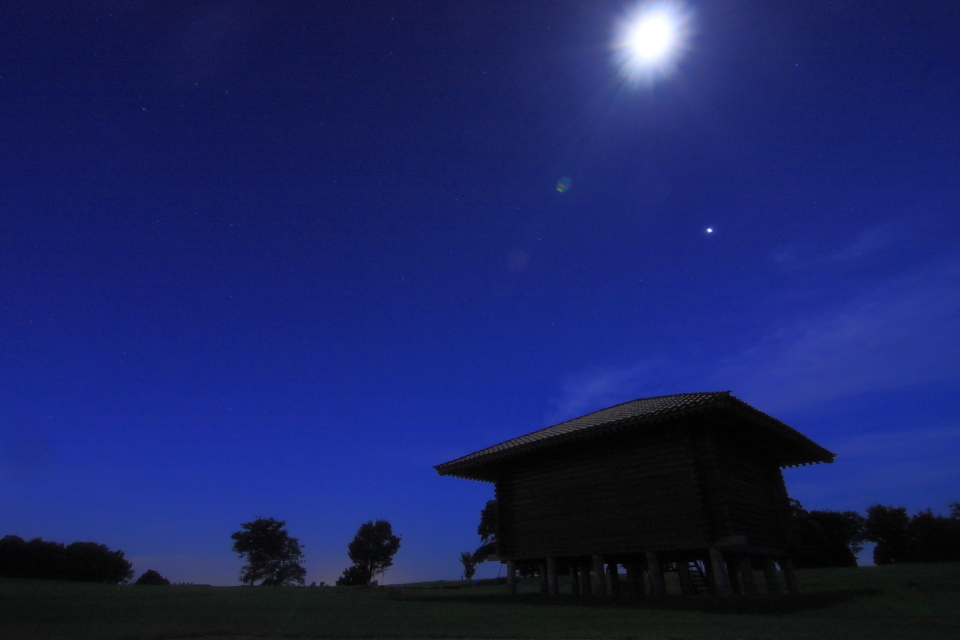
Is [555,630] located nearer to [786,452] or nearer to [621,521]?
[621,521]

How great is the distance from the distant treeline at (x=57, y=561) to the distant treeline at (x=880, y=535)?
251 feet

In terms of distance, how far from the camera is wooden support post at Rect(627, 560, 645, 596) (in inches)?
768

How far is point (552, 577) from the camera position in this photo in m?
19.1

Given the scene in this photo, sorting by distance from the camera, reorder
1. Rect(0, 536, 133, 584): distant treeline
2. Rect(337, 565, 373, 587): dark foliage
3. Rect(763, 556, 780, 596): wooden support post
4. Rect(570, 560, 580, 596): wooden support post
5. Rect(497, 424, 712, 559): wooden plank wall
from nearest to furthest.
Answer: Rect(497, 424, 712, 559): wooden plank wall, Rect(763, 556, 780, 596): wooden support post, Rect(570, 560, 580, 596): wooden support post, Rect(0, 536, 133, 584): distant treeline, Rect(337, 565, 373, 587): dark foliage

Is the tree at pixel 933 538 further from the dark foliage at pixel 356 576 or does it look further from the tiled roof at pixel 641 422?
the dark foliage at pixel 356 576

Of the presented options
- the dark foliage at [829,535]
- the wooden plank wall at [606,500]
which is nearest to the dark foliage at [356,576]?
the dark foliage at [829,535]

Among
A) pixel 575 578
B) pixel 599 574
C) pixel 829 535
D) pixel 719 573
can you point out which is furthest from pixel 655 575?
pixel 829 535

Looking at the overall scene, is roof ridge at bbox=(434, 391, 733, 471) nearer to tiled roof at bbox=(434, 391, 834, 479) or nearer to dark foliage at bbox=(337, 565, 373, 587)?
tiled roof at bbox=(434, 391, 834, 479)

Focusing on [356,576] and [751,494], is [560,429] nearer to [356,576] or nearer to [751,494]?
[751,494]

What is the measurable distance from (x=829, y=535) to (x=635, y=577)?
41133mm

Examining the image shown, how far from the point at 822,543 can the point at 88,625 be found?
52.8 m

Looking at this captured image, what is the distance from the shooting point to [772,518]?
748 inches

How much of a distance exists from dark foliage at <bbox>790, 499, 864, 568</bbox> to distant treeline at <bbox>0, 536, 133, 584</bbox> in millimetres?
76023

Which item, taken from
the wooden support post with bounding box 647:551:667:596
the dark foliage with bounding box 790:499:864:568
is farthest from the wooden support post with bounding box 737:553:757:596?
the dark foliage with bounding box 790:499:864:568
